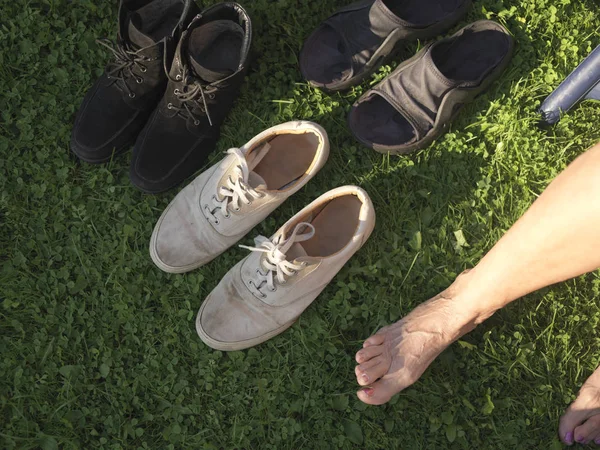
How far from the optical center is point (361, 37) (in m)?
2.95

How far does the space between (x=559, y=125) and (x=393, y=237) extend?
41.4 inches

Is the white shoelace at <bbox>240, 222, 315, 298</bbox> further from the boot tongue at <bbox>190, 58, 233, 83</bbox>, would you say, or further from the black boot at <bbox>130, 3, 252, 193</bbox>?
the boot tongue at <bbox>190, 58, 233, 83</bbox>

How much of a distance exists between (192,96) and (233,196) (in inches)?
21.0

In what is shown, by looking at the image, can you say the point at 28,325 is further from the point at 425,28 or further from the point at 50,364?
the point at 425,28

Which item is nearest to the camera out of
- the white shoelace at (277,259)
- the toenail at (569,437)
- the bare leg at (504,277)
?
the bare leg at (504,277)

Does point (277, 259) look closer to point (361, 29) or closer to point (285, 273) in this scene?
point (285, 273)

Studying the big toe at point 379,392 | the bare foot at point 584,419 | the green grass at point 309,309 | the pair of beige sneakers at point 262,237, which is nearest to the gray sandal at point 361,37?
the green grass at point 309,309

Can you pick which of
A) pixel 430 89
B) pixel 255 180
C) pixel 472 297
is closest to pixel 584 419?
pixel 472 297

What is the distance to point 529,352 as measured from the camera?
276 centimetres

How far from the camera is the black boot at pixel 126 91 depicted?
2740mm

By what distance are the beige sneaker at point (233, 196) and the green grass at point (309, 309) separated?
124 mm

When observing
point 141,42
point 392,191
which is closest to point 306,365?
point 392,191

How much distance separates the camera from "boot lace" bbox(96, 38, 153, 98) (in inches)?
106

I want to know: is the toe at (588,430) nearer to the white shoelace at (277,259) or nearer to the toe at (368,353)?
the toe at (368,353)
